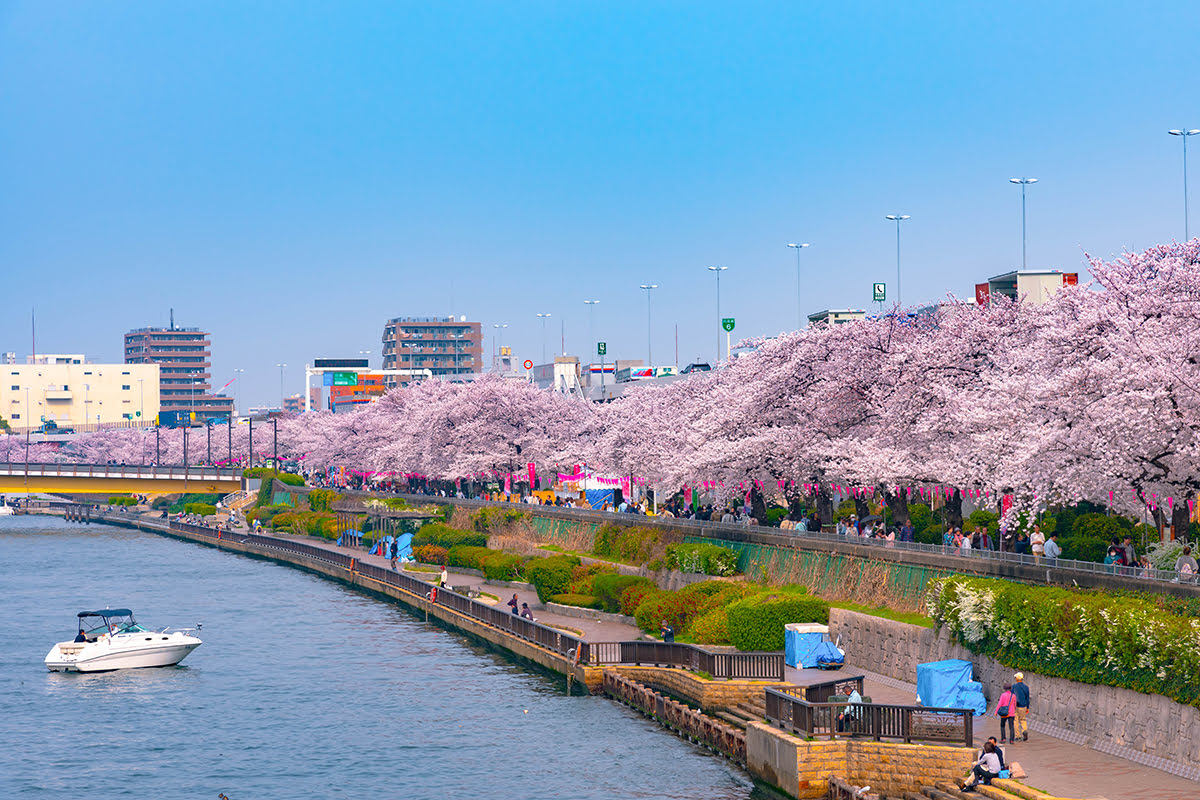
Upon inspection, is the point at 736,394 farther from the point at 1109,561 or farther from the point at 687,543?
the point at 1109,561

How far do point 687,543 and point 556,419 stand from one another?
57035mm

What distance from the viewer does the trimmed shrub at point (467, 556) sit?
309 feet

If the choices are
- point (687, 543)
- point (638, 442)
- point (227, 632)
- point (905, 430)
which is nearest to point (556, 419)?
point (638, 442)

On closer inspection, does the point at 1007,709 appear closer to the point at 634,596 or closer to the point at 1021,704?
the point at 1021,704

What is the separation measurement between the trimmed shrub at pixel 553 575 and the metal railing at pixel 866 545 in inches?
206

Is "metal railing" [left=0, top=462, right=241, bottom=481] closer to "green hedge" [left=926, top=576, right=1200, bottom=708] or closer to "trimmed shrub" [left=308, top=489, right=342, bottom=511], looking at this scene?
"trimmed shrub" [left=308, top=489, right=342, bottom=511]

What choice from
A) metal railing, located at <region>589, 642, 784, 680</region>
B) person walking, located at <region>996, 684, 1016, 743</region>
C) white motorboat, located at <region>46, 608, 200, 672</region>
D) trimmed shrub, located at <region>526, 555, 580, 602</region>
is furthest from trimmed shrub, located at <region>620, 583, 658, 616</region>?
person walking, located at <region>996, 684, 1016, 743</region>

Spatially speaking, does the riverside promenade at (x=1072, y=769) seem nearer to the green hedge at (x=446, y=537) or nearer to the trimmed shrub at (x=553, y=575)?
the trimmed shrub at (x=553, y=575)

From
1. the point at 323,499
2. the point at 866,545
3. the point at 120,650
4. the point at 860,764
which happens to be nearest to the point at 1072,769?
the point at 860,764

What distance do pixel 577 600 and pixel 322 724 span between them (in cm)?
2073

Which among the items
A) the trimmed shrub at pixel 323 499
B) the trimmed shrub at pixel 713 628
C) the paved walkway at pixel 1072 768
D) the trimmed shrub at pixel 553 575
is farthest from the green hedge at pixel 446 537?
the paved walkway at pixel 1072 768

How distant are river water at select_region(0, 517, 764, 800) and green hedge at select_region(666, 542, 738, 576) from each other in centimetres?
942

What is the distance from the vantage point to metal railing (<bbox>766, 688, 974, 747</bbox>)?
3519cm

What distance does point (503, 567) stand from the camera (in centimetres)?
8619
